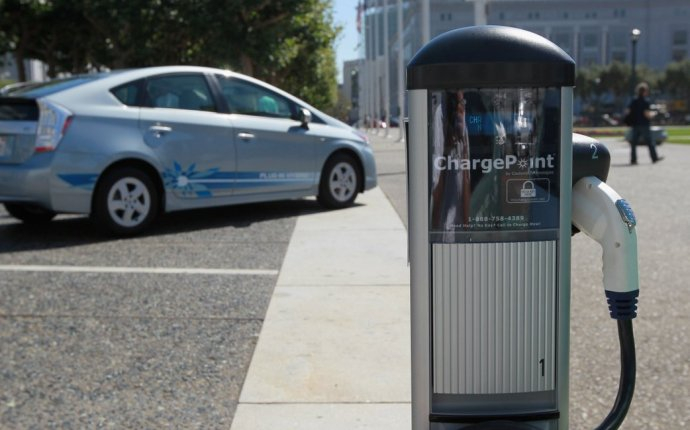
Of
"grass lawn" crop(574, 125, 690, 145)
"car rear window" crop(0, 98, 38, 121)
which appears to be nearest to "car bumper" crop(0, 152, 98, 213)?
"car rear window" crop(0, 98, 38, 121)

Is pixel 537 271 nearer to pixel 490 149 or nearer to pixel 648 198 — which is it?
pixel 490 149

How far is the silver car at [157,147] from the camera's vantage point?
286 inches

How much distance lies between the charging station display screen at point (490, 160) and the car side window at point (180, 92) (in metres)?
6.23

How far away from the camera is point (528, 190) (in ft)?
7.00

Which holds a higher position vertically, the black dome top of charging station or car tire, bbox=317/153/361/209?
the black dome top of charging station

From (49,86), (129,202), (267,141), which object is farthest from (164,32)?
(129,202)

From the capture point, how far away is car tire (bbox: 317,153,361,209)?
9.53 m

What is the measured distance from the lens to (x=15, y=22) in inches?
1131

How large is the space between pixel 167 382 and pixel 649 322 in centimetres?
270

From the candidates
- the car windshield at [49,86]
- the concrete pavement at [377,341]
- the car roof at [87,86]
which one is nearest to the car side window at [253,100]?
the car roof at [87,86]

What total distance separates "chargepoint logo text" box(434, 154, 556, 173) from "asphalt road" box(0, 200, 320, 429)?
1812mm

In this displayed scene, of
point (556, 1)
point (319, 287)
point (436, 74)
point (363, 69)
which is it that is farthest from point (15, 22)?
point (556, 1)

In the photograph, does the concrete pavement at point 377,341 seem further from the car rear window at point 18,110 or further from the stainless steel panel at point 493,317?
the car rear window at point 18,110

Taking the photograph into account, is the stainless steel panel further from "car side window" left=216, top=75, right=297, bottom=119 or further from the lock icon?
"car side window" left=216, top=75, right=297, bottom=119
